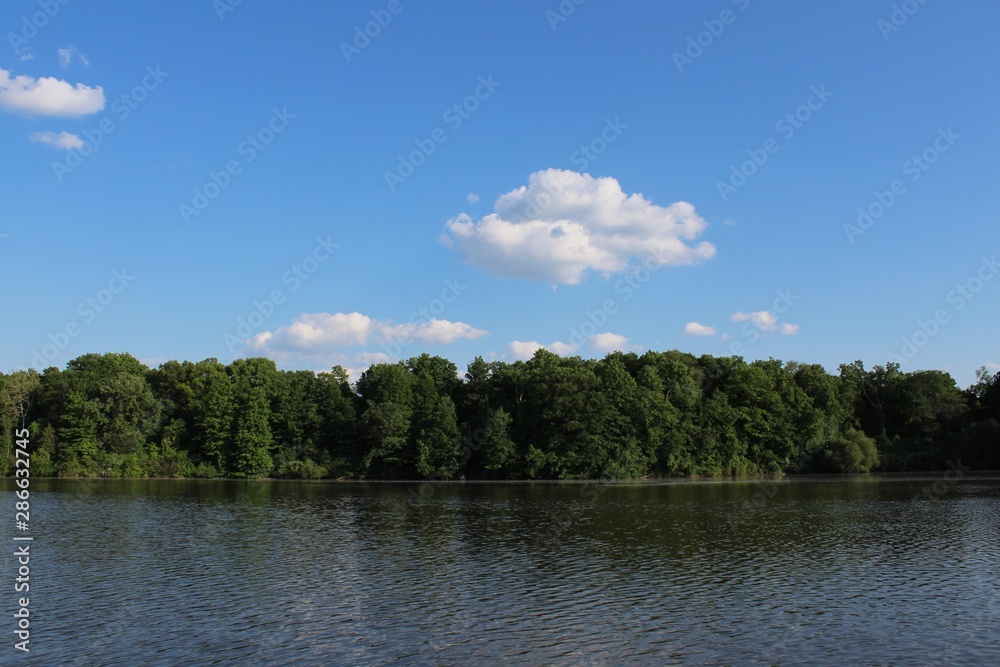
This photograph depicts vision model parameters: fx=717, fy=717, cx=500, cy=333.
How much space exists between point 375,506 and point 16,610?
123 ft

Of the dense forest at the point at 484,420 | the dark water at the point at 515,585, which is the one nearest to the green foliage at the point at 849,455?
the dense forest at the point at 484,420

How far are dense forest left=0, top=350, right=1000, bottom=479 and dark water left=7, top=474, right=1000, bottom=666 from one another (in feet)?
131

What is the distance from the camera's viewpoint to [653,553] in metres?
37.0

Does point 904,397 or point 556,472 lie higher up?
point 904,397

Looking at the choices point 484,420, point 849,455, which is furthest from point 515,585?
point 849,455

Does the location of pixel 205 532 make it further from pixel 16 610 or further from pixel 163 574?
pixel 16 610

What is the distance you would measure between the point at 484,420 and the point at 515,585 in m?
70.7

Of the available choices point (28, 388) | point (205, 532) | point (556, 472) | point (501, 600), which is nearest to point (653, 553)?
point (501, 600)

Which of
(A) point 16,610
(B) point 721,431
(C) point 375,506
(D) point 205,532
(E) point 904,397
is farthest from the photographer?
(E) point 904,397

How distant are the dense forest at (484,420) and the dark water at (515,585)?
39.8 m

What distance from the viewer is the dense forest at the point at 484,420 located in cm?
9694

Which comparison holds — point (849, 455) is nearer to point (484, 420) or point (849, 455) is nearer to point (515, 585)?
point (484, 420)

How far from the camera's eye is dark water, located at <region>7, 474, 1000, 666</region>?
21.4 metres

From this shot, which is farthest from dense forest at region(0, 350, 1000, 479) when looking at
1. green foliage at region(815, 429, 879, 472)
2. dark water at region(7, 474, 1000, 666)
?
dark water at region(7, 474, 1000, 666)
